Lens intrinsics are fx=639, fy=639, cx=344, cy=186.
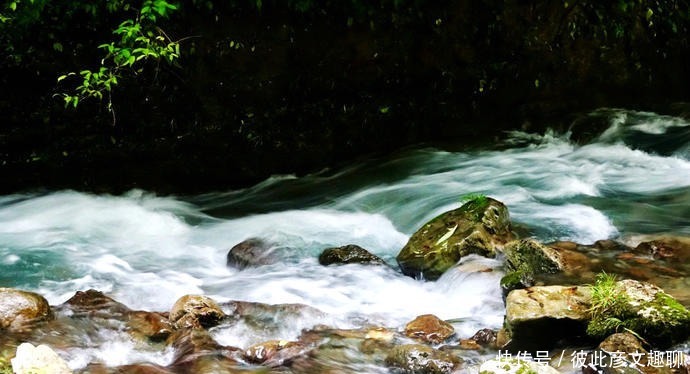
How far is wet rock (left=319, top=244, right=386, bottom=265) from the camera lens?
20.2 feet

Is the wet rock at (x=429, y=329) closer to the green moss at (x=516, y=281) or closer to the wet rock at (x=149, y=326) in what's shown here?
the green moss at (x=516, y=281)

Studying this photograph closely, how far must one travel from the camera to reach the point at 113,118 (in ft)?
26.6

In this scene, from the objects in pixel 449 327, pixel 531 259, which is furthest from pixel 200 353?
pixel 531 259

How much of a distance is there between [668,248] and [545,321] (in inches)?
99.3

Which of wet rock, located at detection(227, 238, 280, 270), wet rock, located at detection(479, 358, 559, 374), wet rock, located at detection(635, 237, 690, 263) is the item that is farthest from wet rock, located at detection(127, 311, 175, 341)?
Answer: wet rock, located at detection(635, 237, 690, 263)

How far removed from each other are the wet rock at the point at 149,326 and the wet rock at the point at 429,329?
5.80 ft

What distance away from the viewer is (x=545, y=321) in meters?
4.07

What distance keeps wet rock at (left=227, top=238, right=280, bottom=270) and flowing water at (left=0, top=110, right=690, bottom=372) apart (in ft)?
0.45

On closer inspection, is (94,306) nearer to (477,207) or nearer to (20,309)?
(20,309)

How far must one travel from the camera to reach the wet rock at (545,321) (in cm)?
407

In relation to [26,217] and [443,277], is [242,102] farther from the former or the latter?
[443,277]

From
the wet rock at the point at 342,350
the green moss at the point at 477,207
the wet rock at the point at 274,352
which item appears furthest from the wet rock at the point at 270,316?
the green moss at the point at 477,207

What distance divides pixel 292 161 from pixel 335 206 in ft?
3.85

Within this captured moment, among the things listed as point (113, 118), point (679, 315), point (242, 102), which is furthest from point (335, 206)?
point (679, 315)
